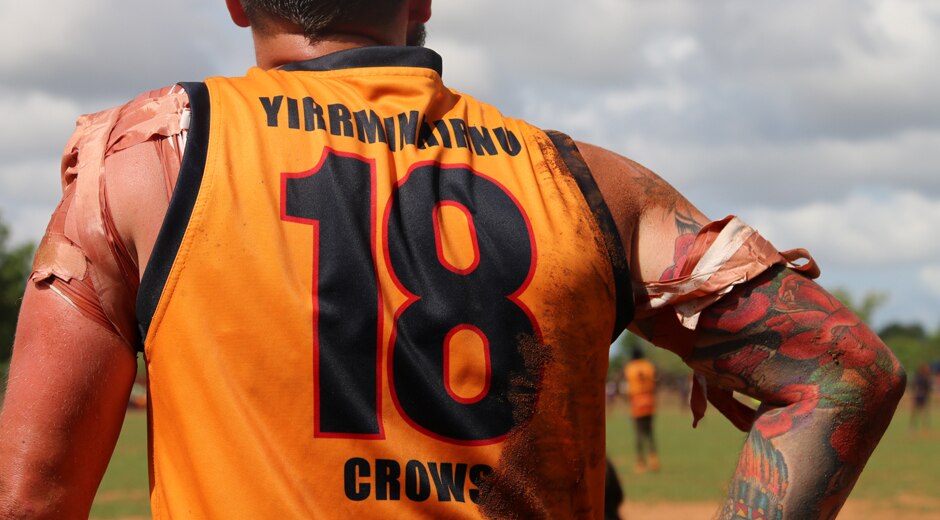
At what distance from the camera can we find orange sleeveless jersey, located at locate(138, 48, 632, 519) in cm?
169

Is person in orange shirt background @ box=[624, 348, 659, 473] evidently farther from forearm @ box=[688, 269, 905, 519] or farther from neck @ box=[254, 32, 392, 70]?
neck @ box=[254, 32, 392, 70]

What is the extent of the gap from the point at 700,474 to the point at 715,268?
59.3ft

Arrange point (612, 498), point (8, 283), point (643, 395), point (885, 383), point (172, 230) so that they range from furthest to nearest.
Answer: point (8, 283)
point (643, 395)
point (612, 498)
point (885, 383)
point (172, 230)

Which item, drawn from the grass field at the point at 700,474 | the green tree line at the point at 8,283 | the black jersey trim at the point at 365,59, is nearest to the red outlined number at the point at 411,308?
the black jersey trim at the point at 365,59

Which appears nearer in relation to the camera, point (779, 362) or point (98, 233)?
point (98, 233)

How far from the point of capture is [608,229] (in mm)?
1919

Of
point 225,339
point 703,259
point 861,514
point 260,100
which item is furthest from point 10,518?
point 861,514

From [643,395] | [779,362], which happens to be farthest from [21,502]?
[643,395]

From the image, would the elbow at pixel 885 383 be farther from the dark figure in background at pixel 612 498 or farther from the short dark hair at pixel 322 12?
the dark figure in background at pixel 612 498

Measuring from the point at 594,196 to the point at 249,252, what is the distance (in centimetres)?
65

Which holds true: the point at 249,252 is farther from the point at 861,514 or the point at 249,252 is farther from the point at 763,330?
the point at 861,514

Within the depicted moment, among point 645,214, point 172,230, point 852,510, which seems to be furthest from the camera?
Answer: point 852,510

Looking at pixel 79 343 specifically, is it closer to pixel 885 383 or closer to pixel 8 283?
pixel 885 383

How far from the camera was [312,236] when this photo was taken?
1.74m
